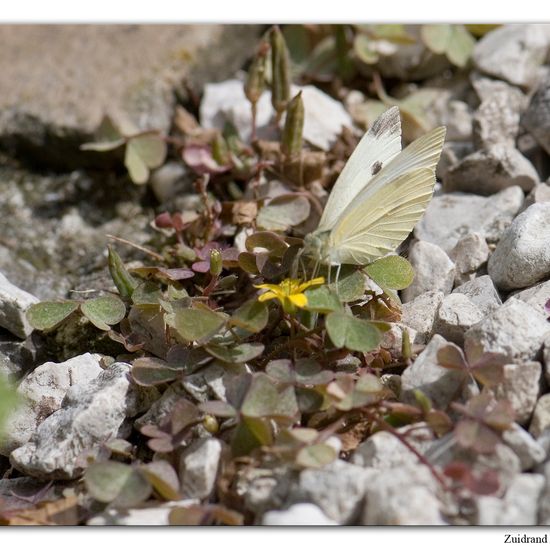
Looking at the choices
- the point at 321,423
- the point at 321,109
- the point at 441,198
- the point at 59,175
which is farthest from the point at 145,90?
the point at 321,423

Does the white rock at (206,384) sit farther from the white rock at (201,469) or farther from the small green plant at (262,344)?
the white rock at (201,469)

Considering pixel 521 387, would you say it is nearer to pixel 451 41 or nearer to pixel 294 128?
pixel 294 128

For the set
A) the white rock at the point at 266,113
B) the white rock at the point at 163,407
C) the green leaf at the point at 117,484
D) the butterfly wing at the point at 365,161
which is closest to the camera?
the green leaf at the point at 117,484

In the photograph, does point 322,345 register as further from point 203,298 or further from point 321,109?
point 321,109

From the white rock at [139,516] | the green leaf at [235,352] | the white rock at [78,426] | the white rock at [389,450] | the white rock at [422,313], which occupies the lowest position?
the white rock at [139,516]

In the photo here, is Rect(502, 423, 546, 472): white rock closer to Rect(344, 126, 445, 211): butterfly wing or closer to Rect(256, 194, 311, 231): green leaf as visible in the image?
Rect(344, 126, 445, 211): butterfly wing

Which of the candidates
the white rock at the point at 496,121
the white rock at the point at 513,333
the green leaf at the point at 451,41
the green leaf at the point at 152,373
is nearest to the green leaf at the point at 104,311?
the green leaf at the point at 152,373

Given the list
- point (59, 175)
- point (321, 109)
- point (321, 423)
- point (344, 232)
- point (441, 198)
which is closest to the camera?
point (321, 423)
